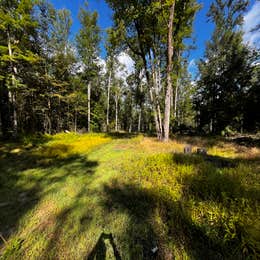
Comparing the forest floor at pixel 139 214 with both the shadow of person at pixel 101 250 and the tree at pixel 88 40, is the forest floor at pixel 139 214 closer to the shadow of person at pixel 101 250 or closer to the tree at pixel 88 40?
the shadow of person at pixel 101 250

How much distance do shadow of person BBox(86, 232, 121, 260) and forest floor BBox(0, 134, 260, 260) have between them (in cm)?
1

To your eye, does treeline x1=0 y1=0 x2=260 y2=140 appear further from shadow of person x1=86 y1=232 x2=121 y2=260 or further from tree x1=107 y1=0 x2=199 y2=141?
shadow of person x1=86 y1=232 x2=121 y2=260

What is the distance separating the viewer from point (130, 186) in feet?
12.4

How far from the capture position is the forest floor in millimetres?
2113

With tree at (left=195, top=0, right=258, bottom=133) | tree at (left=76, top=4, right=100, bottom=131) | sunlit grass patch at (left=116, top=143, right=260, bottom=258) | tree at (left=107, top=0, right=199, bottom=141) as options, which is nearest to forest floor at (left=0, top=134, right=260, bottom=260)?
sunlit grass patch at (left=116, top=143, right=260, bottom=258)

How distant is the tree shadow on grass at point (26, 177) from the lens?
3154mm

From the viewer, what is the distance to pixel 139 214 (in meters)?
2.80

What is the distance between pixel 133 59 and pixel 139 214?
16.0 meters

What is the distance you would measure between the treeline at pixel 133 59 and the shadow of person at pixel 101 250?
7.14 meters

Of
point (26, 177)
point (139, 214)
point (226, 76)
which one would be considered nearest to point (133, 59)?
point (226, 76)

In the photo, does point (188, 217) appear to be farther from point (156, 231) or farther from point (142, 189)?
point (142, 189)

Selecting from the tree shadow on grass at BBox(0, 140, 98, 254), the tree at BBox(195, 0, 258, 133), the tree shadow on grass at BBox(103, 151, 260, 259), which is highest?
the tree at BBox(195, 0, 258, 133)

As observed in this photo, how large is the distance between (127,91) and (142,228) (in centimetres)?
2698

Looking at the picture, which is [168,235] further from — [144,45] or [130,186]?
[144,45]
